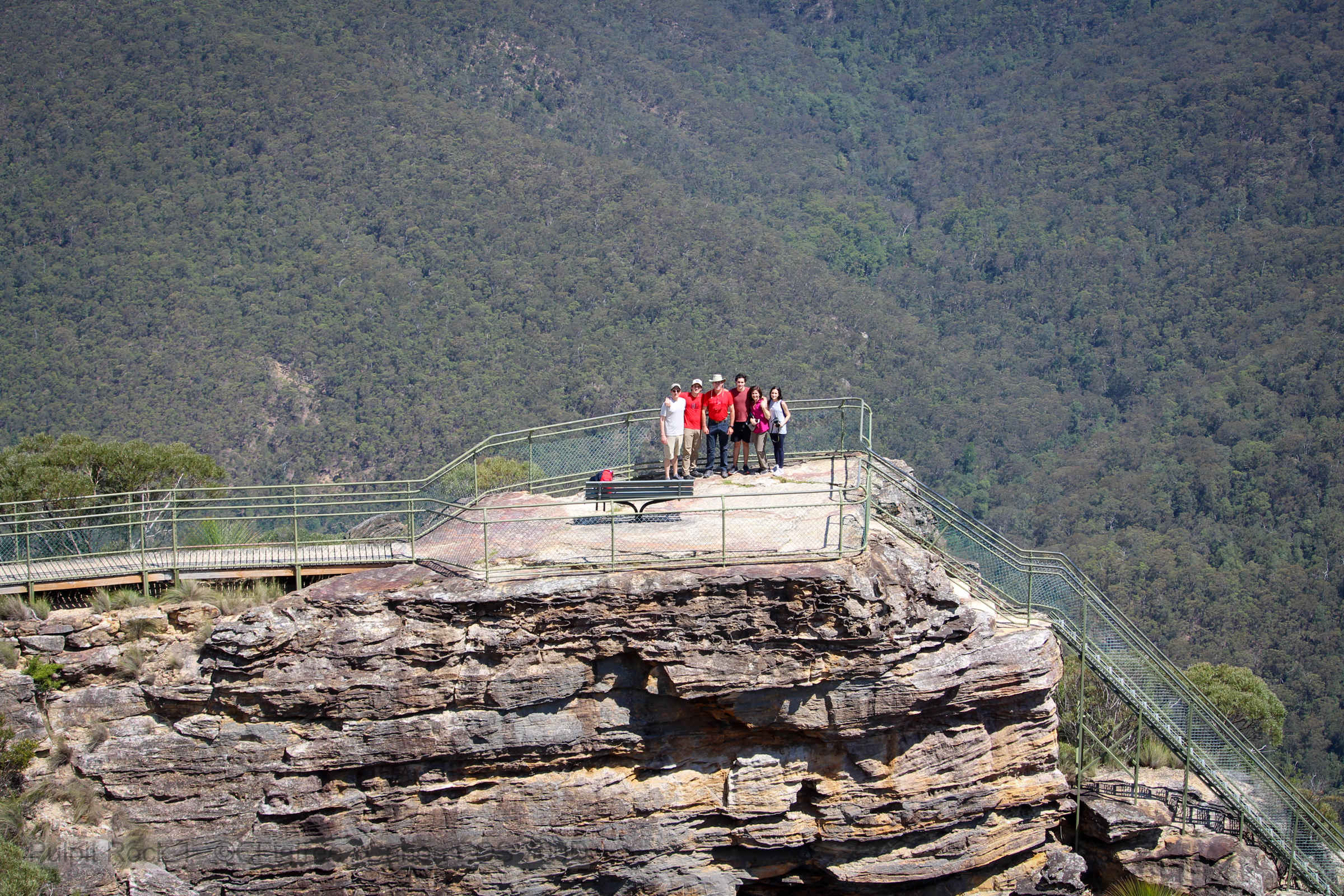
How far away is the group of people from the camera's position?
22.3m

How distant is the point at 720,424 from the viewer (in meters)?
23.1

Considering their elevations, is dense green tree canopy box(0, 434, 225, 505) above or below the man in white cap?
below

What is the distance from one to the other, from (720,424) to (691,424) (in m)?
0.71

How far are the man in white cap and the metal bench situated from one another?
200 centimetres

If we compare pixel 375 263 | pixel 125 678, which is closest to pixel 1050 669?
pixel 125 678

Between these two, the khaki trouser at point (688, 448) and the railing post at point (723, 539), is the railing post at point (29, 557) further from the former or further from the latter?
the khaki trouser at point (688, 448)

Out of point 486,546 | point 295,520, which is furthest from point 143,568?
point 486,546

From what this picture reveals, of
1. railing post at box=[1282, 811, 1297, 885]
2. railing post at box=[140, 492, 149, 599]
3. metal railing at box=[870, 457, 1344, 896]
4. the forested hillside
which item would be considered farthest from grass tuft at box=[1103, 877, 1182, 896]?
the forested hillside

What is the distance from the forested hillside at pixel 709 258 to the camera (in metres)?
68.3

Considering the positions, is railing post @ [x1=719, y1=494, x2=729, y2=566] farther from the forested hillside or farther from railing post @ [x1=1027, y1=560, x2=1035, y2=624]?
the forested hillside

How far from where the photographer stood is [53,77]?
253 ft

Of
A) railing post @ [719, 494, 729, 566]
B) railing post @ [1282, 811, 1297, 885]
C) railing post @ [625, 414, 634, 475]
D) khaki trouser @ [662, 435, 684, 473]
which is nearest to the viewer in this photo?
railing post @ [719, 494, 729, 566]

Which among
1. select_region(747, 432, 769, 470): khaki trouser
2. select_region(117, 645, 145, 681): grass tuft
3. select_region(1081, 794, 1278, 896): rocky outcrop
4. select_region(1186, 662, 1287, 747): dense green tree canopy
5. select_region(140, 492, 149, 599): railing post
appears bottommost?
select_region(1186, 662, 1287, 747): dense green tree canopy

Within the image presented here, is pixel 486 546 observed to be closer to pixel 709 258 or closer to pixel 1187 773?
pixel 1187 773
